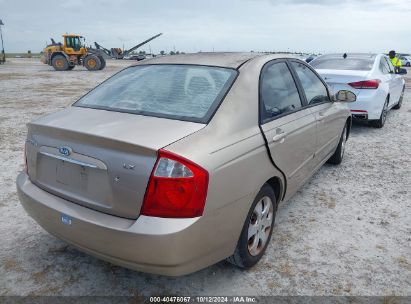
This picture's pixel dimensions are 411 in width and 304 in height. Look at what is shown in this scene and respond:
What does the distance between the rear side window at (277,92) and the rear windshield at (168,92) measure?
0.32m

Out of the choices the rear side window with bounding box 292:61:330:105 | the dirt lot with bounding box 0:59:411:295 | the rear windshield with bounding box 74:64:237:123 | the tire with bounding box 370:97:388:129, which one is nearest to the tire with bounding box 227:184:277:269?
the dirt lot with bounding box 0:59:411:295

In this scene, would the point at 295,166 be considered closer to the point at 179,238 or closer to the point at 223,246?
the point at 223,246

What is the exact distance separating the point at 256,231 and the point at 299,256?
→ 473 mm

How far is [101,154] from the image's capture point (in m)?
2.06

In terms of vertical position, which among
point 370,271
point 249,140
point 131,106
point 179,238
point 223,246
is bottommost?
point 370,271

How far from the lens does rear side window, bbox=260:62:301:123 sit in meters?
2.75

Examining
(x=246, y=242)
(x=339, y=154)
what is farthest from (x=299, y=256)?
(x=339, y=154)

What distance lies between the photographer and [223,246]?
2.25 m

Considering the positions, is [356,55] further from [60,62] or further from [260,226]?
[60,62]

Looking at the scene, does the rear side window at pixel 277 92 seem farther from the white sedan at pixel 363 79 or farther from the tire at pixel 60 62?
the tire at pixel 60 62

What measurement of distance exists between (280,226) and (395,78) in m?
6.44

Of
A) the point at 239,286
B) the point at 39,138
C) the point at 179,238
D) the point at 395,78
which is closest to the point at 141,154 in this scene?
the point at 179,238

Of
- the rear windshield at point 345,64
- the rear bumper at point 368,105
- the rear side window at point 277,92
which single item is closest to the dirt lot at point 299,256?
the rear side window at point 277,92

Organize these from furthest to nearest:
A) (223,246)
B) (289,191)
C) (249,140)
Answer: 1. (289,191)
2. (249,140)
3. (223,246)
